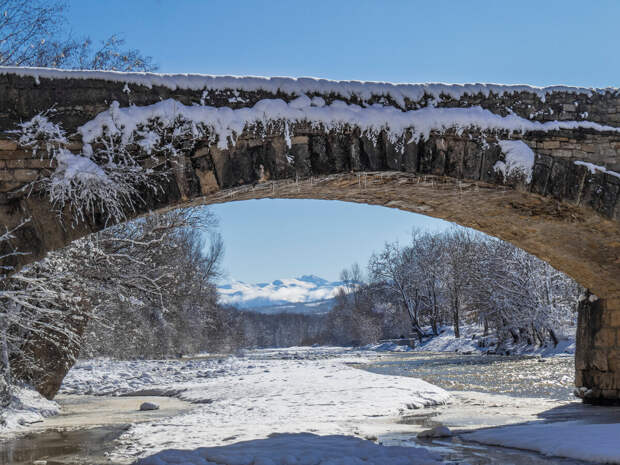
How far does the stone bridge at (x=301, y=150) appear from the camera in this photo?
528cm

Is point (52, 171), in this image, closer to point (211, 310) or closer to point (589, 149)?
point (589, 149)

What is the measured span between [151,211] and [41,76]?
1489 millimetres

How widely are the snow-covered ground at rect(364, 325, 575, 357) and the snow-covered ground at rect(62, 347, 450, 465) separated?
1069 cm

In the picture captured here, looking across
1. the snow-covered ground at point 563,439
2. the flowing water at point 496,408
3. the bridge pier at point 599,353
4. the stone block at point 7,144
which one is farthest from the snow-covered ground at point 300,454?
the bridge pier at point 599,353

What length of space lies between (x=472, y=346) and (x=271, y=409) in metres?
23.0

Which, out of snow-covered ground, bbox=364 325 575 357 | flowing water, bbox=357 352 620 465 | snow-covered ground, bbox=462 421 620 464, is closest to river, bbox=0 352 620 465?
flowing water, bbox=357 352 620 465

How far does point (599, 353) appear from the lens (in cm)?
934

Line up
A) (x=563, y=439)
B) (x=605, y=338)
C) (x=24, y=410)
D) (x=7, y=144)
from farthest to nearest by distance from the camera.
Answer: (x=605, y=338) → (x=24, y=410) → (x=563, y=439) → (x=7, y=144)

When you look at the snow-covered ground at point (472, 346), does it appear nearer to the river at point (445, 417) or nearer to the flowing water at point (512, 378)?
the flowing water at point (512, 378)

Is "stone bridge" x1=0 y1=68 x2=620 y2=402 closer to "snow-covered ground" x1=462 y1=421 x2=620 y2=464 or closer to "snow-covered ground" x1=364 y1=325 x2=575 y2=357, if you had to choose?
"snow-covered ground" x1=462 y1=421 x2=620 y2=464

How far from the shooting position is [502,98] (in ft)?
23.2

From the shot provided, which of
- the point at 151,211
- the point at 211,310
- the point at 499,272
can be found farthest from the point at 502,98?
the point at 211,310

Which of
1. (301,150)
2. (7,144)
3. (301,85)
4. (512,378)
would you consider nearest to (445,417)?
(301,150)

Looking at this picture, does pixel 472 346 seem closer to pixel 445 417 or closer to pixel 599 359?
pixel 599 359
